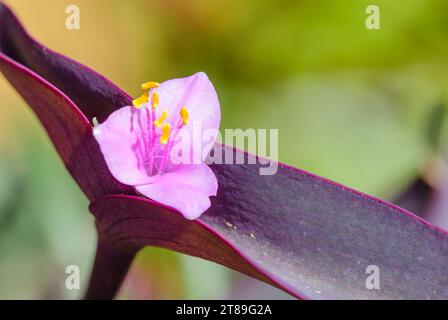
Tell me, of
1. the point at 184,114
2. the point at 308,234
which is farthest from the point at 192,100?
the point at 308,234

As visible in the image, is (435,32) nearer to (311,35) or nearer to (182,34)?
(311,35)

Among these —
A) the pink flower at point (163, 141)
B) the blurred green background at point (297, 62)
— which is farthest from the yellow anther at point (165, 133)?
the blurred green background at point (297, 62)

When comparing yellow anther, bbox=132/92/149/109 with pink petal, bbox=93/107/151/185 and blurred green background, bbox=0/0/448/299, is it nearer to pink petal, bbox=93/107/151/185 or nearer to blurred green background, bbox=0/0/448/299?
pink petal, bbox=93/107/151/185

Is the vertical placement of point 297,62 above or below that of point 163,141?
below

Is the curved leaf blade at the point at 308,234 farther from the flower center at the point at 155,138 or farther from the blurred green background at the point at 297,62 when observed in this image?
the blurred green background at the point at 297,62

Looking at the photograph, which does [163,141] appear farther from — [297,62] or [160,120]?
[297,62]

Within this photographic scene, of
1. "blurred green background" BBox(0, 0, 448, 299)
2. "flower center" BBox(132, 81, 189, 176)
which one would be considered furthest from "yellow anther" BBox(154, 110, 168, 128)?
"blurred green background" BBox(0, 0, 448, 299)

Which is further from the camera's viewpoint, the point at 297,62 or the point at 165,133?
the point at 297,62
